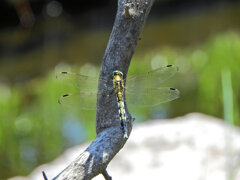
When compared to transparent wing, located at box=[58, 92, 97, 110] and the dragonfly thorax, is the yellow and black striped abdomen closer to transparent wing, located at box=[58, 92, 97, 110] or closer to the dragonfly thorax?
the dragonfly thorax

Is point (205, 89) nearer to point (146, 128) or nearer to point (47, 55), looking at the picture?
point (146, 128)

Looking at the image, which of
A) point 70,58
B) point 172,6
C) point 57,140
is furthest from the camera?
point 172,6

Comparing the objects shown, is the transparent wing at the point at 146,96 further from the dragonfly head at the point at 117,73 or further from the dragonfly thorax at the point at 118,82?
the dragonfly head at the point at 117,73

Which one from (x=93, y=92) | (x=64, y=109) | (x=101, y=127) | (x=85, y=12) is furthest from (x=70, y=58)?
(x=101, y=127)

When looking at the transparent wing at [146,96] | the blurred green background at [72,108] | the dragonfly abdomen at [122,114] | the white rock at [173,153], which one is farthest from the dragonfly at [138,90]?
the blurred green background at [72,108]

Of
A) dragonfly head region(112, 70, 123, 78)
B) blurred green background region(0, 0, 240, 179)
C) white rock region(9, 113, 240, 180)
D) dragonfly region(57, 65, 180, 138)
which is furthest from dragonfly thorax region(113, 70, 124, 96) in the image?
blurred green background region(0, 0, 240, 179)

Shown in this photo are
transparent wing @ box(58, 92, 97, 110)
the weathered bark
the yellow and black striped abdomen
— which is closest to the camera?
the weathered bark
